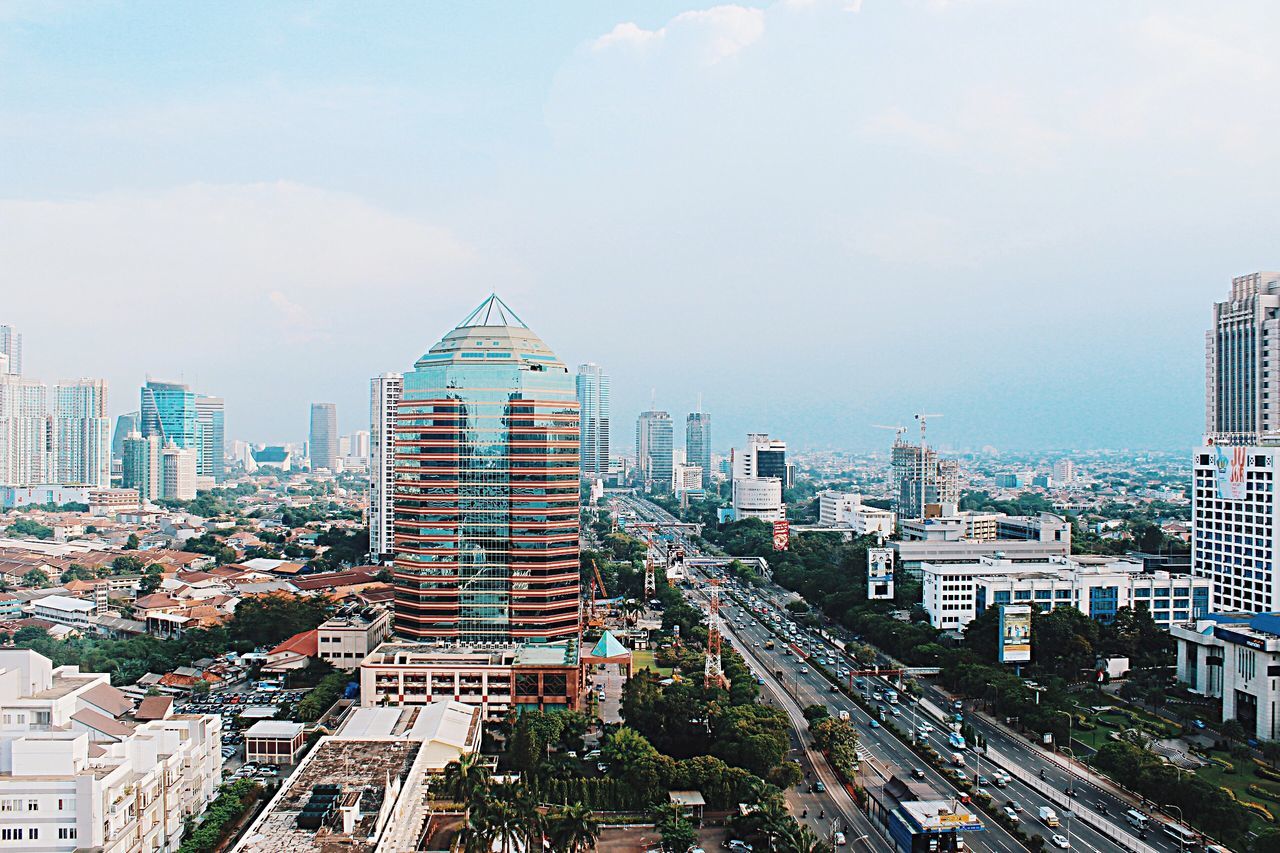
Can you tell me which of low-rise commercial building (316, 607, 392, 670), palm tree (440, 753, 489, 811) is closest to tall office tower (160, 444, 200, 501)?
low-rise commercial building (316, 607, 392, 670)

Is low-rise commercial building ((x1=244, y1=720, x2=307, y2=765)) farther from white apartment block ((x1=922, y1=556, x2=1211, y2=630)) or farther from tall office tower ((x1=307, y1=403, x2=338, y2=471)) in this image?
tall office tower ((x1=307, y1=403, x2=338, y2=471))

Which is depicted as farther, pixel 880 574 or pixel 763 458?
pixel 763 458

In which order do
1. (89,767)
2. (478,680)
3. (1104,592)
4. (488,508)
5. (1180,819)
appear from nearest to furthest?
(89,767)
(1180,819)
(478,680)
(488,508)
(1104,592)

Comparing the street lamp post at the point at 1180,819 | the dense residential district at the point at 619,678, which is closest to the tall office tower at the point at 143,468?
the dense residential district at the point at 619,678

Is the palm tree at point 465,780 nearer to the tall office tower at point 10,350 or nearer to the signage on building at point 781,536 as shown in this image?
the signage on building at point 781,536

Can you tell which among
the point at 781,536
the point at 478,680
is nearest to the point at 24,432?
the point at 781,536

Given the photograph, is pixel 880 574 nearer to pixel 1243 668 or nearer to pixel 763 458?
pixel 1243 668

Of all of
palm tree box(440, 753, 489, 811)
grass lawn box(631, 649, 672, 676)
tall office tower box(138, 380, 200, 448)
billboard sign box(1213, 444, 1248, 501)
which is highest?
tall office tower box(138, 380, 200, 448)
